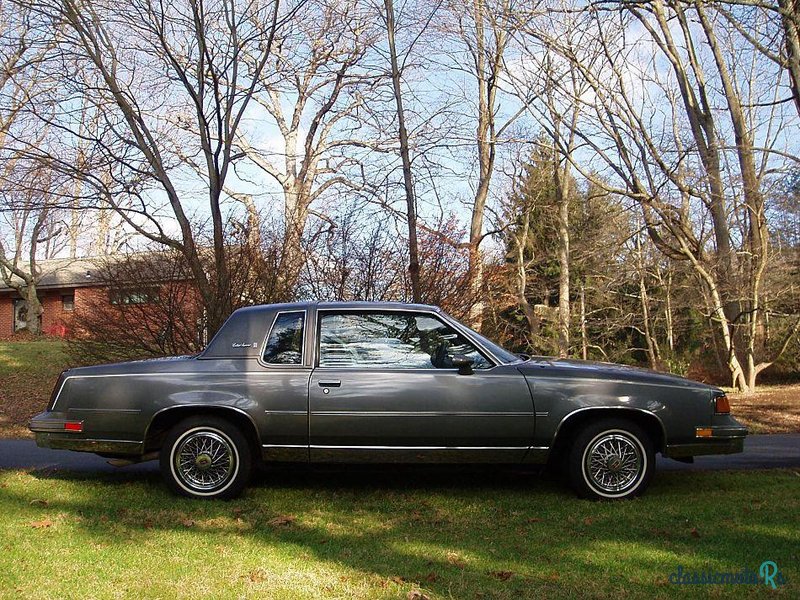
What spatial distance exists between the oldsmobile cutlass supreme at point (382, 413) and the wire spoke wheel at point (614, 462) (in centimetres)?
1

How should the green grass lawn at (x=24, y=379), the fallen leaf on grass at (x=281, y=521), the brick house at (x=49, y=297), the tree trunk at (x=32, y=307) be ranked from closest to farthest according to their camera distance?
the fallen leaf on grass at (x=281, y=521) < the green grass lawn at (x=24, y=379) < the tree trunk at (x=32, y=307) < the brick house at (x=49, y=297)

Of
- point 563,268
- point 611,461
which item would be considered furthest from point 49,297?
point 611,461

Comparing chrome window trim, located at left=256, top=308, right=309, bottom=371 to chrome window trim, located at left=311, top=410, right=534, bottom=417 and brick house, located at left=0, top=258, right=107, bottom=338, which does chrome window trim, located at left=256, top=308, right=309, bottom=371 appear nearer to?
chrome window trim, located at left=311, top=410, right=534, bottom=417

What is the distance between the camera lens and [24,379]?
18.5 metres

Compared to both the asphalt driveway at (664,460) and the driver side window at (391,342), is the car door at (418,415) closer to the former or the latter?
the driver side window at (391,342)

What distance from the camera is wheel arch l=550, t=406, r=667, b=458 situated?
20.2 ft

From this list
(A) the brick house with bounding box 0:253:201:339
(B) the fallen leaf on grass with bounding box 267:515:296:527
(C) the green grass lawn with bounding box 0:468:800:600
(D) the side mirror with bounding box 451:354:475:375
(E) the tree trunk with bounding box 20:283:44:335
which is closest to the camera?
(C) the green grass lawn with bounding box 0:468:800:600

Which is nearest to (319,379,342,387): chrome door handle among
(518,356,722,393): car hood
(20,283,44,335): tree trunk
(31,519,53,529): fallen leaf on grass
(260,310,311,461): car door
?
(260,310,311,461): car door

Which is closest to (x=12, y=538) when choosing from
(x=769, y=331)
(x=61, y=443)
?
(x=61, y=443)

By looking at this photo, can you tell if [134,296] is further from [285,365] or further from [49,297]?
[49,297]

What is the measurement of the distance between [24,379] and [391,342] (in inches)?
598

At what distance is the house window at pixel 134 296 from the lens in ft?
46.3

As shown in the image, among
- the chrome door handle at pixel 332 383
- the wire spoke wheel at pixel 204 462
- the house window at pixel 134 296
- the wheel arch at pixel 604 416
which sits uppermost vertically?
the house window at pixel 134 296

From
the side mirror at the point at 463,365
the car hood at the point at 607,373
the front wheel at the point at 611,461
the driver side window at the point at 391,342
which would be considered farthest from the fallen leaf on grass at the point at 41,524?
the front wheel at the point at 611,461
